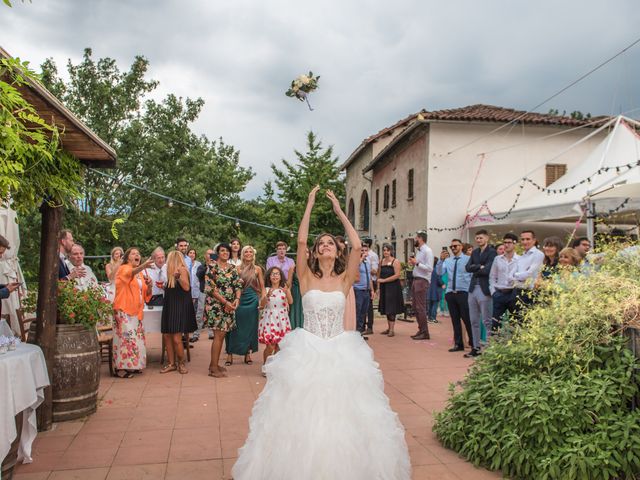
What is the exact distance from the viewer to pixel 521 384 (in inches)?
169

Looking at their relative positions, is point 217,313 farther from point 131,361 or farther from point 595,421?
point 595,421

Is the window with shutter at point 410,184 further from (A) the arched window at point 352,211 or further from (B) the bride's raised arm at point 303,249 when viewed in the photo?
(B) the bride's raised arm at point 303,249

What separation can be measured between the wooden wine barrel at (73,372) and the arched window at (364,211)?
27585 millimetres

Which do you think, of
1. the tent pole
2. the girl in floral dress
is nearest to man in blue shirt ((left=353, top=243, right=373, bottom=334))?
the girl in floral dress

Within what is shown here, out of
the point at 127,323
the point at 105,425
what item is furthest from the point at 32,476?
the point at 127,323

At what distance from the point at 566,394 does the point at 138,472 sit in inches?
132

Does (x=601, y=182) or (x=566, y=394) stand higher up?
(x=601, y=182)

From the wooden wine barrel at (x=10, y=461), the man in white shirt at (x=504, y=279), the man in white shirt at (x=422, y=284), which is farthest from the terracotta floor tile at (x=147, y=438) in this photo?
the man in white shirt at (x=422, y=284)

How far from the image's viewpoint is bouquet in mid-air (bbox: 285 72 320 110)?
17.5ft

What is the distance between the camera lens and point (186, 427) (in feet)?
18.5

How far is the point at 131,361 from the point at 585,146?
19065 millimetres

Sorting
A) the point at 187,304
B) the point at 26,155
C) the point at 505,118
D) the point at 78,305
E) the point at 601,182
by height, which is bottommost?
the point at 187,304

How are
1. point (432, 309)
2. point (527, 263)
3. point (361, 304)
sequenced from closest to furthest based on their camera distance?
point (527, 263) < point (361, 304) < point (432, 309)

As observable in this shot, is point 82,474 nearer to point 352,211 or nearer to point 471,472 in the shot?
point 471,472
